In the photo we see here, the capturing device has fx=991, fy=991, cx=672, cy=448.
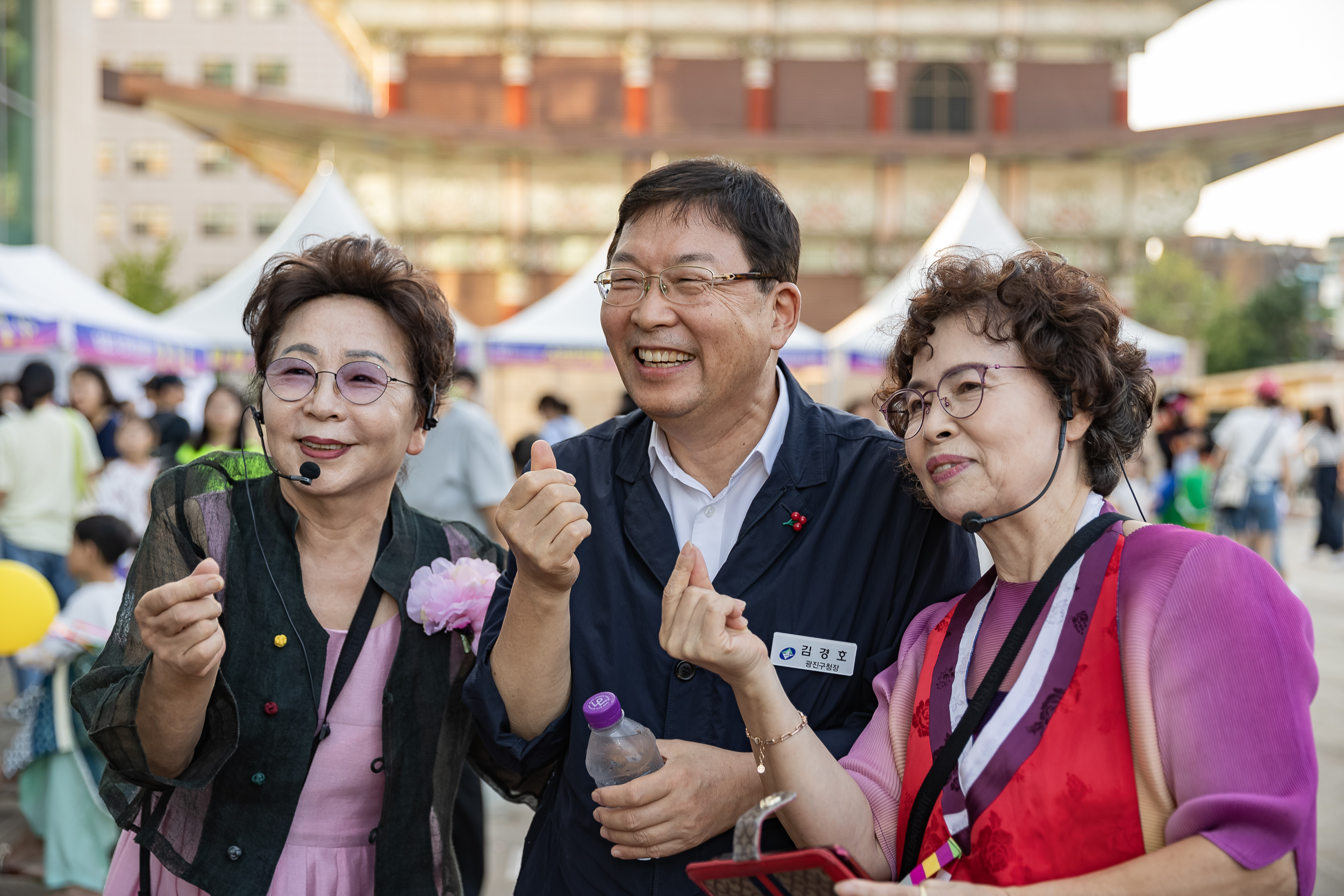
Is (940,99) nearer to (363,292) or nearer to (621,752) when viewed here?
(363,292)

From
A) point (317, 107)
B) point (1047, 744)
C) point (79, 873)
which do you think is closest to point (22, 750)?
point (79, 873)

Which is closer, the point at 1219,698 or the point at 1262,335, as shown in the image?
the point at 1219,698

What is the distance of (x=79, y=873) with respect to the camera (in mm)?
3998

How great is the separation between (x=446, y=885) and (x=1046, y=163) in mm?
20390

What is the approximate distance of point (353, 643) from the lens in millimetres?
2162

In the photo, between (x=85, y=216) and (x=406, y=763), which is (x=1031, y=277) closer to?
(x=406, y=763)

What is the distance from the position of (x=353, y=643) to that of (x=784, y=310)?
3.99ft

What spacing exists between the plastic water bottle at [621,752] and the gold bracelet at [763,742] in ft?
0.66

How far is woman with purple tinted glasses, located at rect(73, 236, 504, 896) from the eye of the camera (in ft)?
6.66

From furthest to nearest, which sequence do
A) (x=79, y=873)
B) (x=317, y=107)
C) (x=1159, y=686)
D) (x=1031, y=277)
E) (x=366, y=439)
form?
(x=317, y=107)
(x=79, y=873)
(x=366, y=439)
(x=1031, y=277)
(x=1159, y=686)

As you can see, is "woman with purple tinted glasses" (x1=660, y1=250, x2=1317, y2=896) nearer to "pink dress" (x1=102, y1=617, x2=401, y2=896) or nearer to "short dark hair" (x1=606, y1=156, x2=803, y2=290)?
"short dark hair" (x1=606, y1=156, x2=803, y2=290)

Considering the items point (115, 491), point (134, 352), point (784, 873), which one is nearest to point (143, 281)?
point (134, 352)

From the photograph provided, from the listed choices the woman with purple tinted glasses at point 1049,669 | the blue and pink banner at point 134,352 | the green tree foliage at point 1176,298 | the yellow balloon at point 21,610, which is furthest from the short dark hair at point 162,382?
the green tree foliage at point 1176,298

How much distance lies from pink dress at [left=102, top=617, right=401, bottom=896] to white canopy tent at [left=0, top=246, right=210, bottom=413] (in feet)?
23.7
